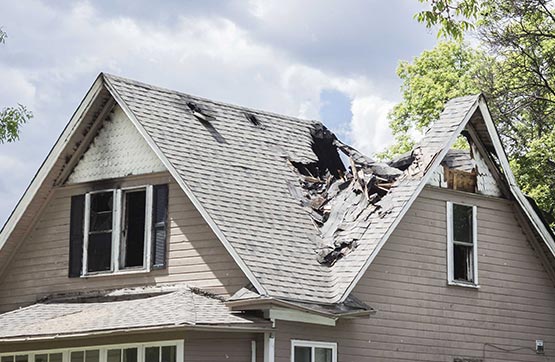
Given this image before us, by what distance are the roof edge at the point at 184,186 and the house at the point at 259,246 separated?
33mm

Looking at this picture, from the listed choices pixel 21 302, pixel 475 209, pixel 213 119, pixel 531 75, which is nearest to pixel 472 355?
pixel 475 209

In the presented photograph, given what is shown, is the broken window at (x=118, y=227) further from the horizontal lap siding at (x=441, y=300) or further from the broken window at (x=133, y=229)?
the horizontal lap siding at (x=441, y=300)

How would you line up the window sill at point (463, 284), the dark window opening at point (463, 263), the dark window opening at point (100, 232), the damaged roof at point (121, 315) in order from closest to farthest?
the damaged roof at point (121, 315)
the dark window opening at point (100, 232)
the window sill at point (463, 284)
the dark window opening at point (463, 263)

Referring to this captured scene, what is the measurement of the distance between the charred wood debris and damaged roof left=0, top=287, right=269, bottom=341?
106 inches

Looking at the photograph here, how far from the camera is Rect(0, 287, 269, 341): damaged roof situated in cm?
1989

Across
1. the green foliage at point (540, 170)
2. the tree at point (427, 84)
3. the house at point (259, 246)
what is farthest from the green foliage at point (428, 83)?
the house at point (259, 246)

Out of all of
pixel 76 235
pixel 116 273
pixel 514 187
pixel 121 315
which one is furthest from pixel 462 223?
pixel 76 235

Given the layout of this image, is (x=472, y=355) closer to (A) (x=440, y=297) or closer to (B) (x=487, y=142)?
(A) (x=440, y=297)

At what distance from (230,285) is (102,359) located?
255 centimetres

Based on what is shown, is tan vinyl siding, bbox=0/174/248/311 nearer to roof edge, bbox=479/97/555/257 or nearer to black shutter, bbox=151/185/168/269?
black shutter, bbox=151/185/168/269

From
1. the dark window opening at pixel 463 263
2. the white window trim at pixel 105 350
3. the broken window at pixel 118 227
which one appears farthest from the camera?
the dark window opening at pixel 463 263

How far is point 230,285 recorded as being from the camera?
21.3m

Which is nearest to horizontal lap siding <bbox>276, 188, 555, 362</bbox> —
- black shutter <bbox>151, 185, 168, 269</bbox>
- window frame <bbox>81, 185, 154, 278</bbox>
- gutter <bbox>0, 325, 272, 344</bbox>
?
gutter <bbox>0, 325, 272, 344</bbox>

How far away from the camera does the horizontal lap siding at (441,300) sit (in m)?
22.2
